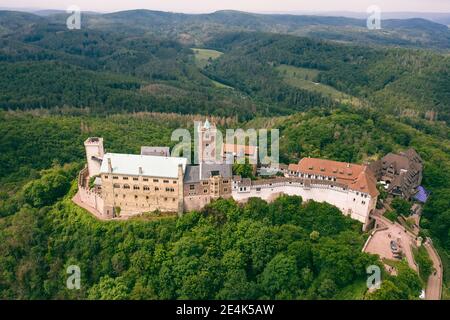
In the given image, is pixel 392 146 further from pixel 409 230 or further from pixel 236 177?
pixel 236 177

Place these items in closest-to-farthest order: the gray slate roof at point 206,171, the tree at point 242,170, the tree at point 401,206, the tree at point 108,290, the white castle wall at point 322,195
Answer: the tree at point 108,290
the white castle wall at point 322,195
the gray slate roof at point 206,171
the tree at point 242,170
the tree at point 401,206

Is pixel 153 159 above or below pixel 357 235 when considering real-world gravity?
above

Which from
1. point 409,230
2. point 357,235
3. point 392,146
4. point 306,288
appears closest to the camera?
point 306,288

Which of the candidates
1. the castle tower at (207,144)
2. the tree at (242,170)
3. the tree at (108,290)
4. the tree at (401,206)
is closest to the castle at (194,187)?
the tree at (242,170)

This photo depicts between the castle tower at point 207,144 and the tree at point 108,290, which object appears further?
the castle tower at point 207,144

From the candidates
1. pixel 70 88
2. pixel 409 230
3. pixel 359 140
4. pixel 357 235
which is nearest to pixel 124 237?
pixel 357 235

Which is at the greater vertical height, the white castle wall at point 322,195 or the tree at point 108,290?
the white castle wall at point 322,195

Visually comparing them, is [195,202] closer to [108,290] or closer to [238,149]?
[238,149]

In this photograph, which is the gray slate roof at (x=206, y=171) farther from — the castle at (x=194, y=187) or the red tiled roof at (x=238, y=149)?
the red tiled roof at (x=238, y=149)
